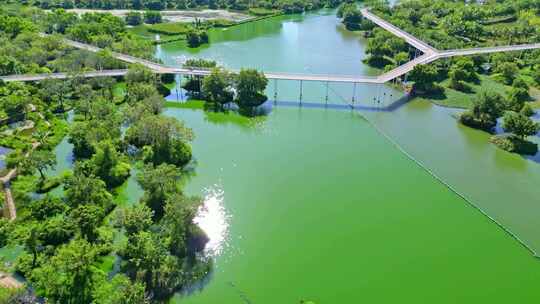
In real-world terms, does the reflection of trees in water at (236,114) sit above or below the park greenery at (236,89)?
below

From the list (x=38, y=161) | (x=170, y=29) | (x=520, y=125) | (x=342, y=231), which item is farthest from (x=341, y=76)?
(x=170, y=29)

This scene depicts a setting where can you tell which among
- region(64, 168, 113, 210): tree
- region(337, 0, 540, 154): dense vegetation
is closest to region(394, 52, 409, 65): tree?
region(337, 0, 540, 154): dense vegetation

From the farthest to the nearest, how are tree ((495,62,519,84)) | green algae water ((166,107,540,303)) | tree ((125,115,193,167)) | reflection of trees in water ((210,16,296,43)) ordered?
reflection of trees in water ((210,16,296,43))
tree ((495,62,519,84))
tree ((125,115,193,167))
green algae water ((166,107,540,303))

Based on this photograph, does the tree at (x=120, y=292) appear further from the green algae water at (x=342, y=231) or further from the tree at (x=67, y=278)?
the green algae water at (x=342, y=231)

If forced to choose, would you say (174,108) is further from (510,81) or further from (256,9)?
(256,9)

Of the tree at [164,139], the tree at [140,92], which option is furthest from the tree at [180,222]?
the tree at [140,92]

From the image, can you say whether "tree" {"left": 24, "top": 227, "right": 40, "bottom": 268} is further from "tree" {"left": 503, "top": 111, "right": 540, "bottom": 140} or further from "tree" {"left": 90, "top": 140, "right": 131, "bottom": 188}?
"tree" {"left": 503, "top": 111, "right": 540, "bottom": 140}

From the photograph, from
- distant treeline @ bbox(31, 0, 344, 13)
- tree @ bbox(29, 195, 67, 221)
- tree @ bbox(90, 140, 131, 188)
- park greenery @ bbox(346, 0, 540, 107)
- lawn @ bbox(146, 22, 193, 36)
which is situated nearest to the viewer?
tree @ bbox(29, 195, 67, 221)
